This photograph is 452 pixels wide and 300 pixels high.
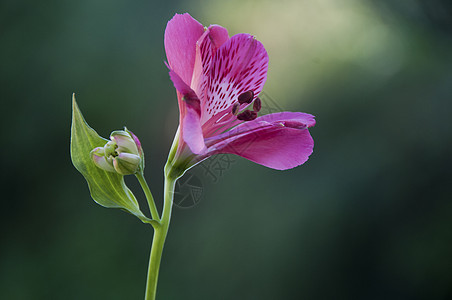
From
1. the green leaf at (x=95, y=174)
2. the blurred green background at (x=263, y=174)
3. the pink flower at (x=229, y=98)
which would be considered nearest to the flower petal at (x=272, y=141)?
the pink flower at (x=229, y=98)

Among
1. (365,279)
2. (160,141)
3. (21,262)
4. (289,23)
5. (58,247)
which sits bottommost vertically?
(21,262)

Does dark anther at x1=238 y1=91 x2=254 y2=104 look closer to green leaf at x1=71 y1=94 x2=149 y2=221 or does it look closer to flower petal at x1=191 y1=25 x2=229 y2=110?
flower petal at x1=191 y1=25 x2=229 y2=110

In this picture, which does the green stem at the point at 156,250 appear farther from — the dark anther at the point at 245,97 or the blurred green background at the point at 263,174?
the blurred green background at the point at 263,174

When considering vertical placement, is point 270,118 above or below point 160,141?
above

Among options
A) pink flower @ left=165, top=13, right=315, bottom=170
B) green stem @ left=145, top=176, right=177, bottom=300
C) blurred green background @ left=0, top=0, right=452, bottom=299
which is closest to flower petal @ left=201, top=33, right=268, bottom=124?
pink flower @ left=165, top=13, right=315, bottom=170

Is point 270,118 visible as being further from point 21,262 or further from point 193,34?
point 21,262

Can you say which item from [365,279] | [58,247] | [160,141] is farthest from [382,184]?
[58,247]
